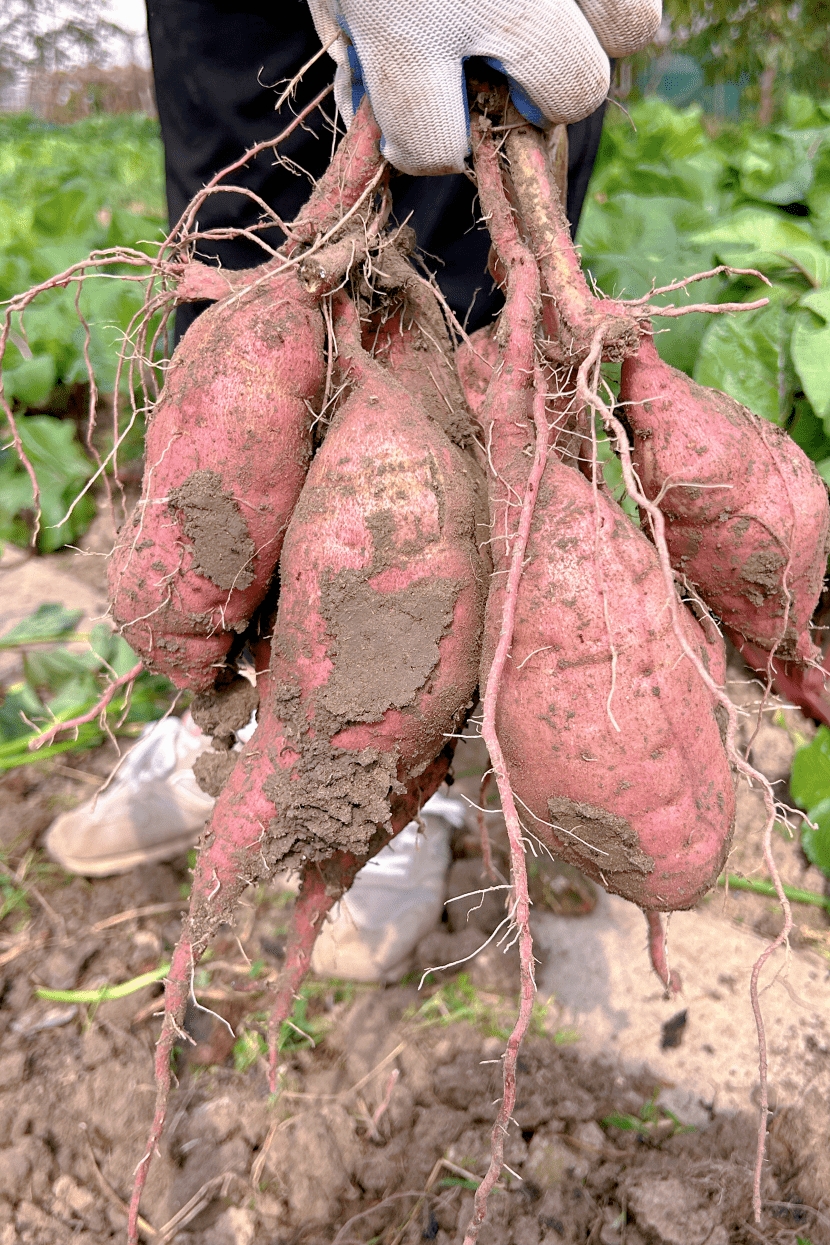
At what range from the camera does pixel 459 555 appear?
1081mm

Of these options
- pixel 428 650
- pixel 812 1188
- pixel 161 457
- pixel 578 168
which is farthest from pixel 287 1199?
pixel 578 168

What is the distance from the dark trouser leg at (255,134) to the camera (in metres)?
1.51

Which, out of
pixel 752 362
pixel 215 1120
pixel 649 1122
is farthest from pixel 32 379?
pixel 649 1122

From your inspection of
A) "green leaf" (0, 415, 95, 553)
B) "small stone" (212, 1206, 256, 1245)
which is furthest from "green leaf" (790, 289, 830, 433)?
"green leaf" (0, 415, 95, 553)

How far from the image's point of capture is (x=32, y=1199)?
1365 mm

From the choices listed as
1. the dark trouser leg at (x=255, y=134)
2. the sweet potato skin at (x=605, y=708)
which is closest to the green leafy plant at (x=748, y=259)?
the dark trouser leg at (x=255, y=134)

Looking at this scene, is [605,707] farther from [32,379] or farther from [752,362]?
[32,379]

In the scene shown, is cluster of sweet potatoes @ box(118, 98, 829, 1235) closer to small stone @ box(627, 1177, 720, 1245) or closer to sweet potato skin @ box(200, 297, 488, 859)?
sweet potato skin @ box(200, 297, 488, 859)

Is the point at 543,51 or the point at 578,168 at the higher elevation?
the point at 543,51

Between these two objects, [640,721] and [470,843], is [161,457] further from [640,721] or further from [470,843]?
[470,843]

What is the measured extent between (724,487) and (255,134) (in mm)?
1183

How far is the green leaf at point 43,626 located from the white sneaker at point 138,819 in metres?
0.55

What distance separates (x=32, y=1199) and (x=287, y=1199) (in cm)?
43

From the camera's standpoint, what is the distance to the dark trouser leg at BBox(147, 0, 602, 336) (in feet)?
4.94
